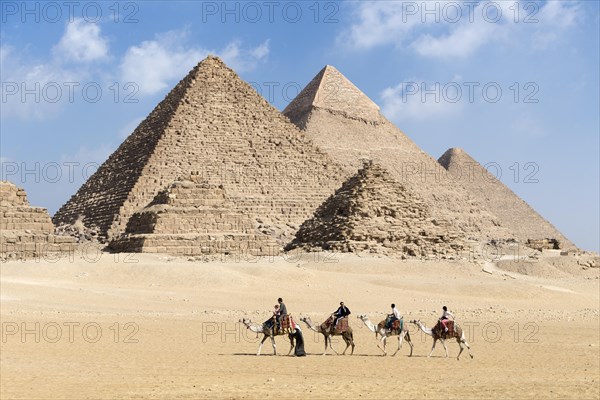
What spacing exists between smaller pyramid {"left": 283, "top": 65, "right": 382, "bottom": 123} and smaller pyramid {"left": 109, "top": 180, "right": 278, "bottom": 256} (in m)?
39.3

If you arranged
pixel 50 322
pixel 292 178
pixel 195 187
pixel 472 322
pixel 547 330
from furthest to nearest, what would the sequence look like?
1. pixel 292 178
2. pixel 195 187
3. pixel 472 322
4. pixel 547 330
5. pixel 50 322

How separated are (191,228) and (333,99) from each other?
43403 millimetres

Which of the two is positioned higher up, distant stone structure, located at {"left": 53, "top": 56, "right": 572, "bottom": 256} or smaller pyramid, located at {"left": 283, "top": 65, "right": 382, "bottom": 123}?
smaller pyramid, located at {"left": 283, "top": 65, "right": 382, "bottom": 123}

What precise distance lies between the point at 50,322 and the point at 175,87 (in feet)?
→ 157

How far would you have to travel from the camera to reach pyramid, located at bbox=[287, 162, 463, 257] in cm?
3797

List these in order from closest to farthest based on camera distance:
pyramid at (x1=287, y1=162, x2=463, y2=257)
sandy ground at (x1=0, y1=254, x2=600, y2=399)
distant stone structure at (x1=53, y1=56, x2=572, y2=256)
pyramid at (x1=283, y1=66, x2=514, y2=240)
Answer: sandy ground at (x1=0, y1=254, x2=600, y2=399) → distant stone structure at (x1=53, y1=56, x2=572, y2=256) → pyramid at (x1=287, y1=162, x2=463, y2=257) → pyramid at (x1=283, y1=66, x2=514, y2=240)

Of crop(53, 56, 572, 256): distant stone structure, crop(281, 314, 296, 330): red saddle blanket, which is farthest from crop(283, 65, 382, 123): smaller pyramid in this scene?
crop(281, 314, 296, 330): red saddle blanket

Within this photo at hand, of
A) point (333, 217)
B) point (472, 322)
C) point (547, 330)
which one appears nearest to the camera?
point (547, 330)

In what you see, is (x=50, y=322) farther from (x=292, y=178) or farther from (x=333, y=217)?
Answer: (x=292, y=178)

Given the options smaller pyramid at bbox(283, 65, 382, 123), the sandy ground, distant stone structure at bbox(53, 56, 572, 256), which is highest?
smaller pyramid at bbox(283, 65, 382, 123)

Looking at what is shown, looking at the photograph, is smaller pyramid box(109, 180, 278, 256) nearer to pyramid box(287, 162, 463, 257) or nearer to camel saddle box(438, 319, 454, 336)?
pyramid box(287, 162, 463, 257)

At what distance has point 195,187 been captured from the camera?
Answer: 36875 mm

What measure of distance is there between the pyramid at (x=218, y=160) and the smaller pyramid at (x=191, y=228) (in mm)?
11912

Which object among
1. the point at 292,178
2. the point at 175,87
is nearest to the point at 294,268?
the point at 292,178
